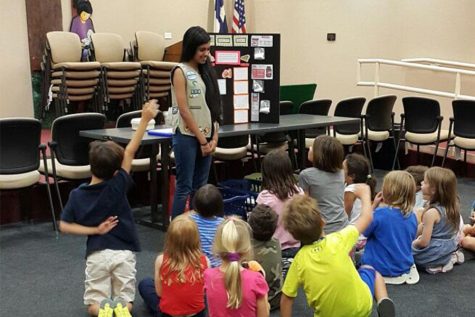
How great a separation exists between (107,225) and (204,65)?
1.47 metres

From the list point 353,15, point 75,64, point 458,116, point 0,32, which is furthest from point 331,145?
point 353,15

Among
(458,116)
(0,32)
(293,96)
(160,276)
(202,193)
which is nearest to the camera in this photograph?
(160,276)

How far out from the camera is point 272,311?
9.76 feet

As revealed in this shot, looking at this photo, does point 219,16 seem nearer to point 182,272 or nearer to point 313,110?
point 313,110

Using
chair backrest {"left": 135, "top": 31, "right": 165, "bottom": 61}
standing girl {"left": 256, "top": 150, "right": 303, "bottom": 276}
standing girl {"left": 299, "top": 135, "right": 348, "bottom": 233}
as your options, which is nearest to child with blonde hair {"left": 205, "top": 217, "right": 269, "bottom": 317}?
standing girl {"left": 256, "top": 150, "right": 303, "bottom": 276}

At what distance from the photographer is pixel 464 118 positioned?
19.2 feet

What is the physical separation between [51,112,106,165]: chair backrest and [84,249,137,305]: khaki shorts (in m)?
1.73

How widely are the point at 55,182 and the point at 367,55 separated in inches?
215

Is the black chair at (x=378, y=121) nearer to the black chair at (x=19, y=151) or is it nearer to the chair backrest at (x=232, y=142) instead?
the chair backrest at (x=232, y=142)

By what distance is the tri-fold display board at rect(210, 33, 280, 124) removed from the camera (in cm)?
473

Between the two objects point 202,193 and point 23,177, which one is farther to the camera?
point 23,177

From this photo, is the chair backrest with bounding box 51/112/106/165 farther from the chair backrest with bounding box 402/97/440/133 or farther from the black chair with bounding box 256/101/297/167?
the chair backrest with bounding box 402/97/440/133

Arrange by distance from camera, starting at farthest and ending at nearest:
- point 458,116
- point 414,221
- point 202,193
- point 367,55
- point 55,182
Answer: point 367,55 → point 458,116 → point 55,182 → point 414,221 → point 202,193

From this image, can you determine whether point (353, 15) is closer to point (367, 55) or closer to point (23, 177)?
point (367, 55)
